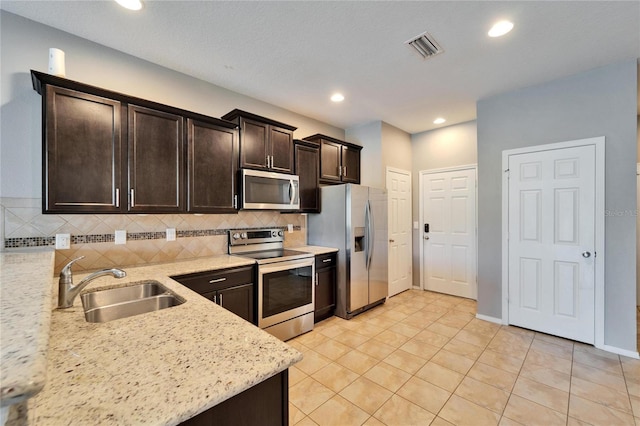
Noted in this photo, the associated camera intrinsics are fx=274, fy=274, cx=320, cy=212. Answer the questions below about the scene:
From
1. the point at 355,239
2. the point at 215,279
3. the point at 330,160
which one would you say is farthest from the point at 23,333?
the point at 330,160

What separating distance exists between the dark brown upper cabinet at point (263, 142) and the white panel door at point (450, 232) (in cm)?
255

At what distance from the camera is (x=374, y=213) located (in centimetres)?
379

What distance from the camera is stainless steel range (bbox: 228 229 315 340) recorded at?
9.00 feet

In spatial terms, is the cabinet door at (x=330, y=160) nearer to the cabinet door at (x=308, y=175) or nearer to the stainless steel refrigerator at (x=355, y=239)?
the cabinet door at (x=308, y=175)

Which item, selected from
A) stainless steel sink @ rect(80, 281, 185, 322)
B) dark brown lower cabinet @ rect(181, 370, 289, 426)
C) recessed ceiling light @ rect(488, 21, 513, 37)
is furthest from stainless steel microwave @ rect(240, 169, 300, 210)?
recessed ceiling light @ rect(488, 21, 513, 37)

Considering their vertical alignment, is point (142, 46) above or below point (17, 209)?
above

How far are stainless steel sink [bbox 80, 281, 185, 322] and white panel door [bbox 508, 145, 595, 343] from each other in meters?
3.51

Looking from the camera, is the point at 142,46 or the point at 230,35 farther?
the point at 142,46

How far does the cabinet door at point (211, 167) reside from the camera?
100 inches

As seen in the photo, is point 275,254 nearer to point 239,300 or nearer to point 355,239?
point 239,300

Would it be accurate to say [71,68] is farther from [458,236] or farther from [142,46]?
[458,236]

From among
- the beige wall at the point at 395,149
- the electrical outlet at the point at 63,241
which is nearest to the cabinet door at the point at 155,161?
the electrical outlet at the point at 63,241

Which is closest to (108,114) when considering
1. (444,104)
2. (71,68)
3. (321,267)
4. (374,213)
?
(71,68)

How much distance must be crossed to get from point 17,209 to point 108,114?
941mm
